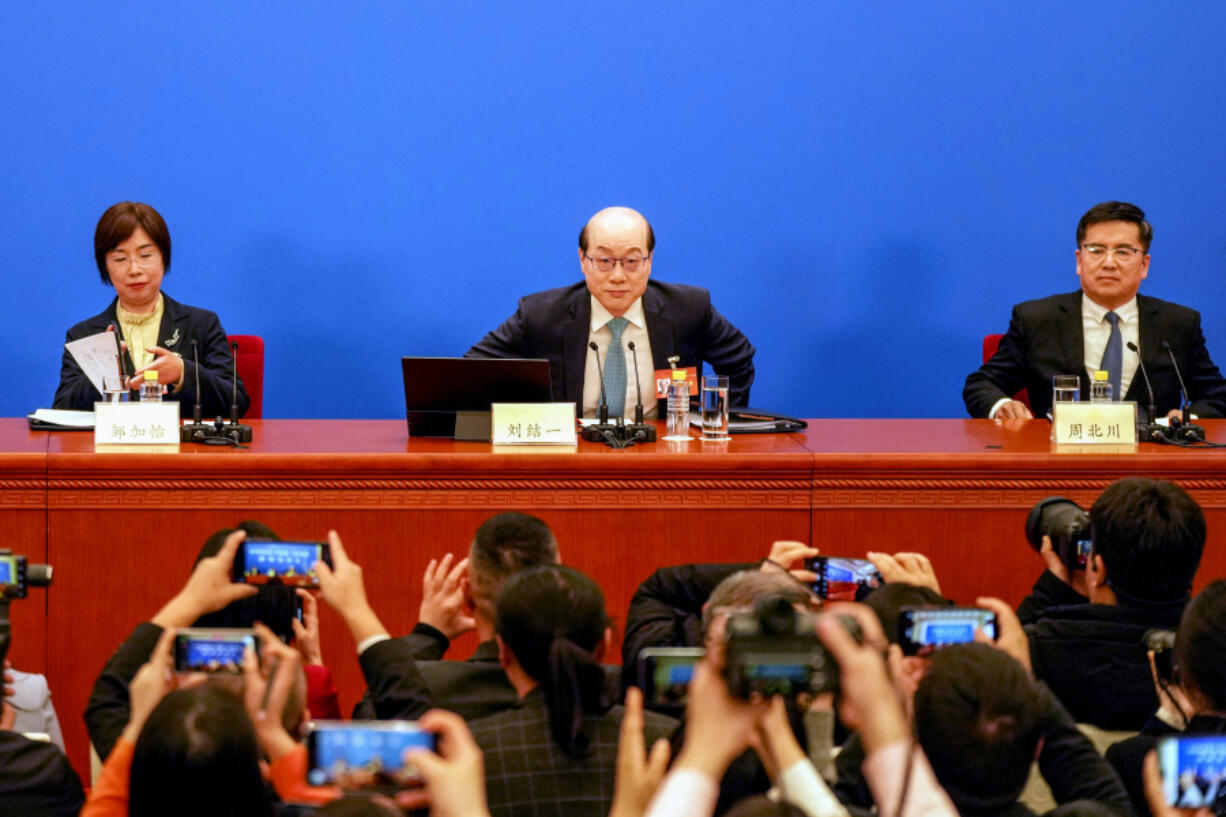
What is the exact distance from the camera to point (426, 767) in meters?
1.04

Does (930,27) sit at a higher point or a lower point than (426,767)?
higher

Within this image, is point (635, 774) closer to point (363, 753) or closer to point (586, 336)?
point (363, 753)

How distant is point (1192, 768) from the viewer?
1.14m

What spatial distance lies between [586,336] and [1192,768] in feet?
8.21

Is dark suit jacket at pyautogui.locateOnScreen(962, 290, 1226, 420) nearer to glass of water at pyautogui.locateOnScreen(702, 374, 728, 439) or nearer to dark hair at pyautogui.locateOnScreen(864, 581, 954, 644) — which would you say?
glass of water at pyautogui.locateOnScreen(702, 374, 728, 439)

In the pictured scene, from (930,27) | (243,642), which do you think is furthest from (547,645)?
(930,27)

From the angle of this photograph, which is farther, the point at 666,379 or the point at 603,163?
the point at 603,163

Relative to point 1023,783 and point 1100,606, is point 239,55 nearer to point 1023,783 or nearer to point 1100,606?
point 1100,606

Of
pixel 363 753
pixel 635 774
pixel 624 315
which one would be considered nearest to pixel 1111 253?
pixel 624 315

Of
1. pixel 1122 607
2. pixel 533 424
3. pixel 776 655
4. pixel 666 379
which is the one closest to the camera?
pixel 776 655

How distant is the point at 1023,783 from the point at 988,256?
349 centimetres

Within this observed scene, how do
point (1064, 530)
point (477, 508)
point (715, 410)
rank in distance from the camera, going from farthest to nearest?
point (715, 410)
point (477, 508)
point (1064, 530)

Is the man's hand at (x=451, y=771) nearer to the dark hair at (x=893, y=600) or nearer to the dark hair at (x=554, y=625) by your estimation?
the dark hair at (x=554, y=625)

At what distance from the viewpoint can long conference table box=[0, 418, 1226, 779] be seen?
258cm
